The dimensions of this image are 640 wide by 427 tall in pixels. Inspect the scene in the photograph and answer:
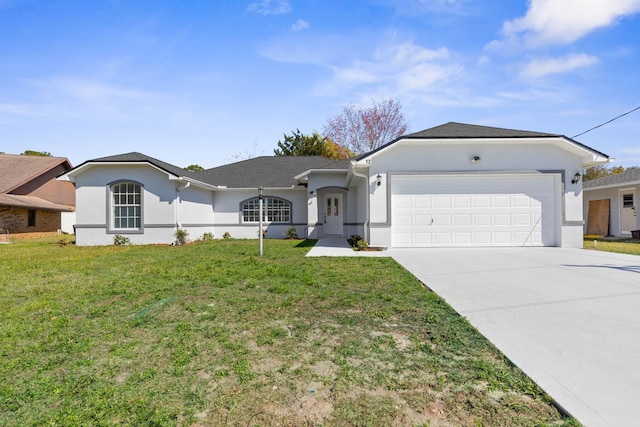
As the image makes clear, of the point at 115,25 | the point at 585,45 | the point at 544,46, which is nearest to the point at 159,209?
the point at 115,25

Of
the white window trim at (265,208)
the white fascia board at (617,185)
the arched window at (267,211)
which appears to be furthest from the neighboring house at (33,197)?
the white fascia board at (617,185)

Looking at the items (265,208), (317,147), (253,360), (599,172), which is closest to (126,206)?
(265,208)

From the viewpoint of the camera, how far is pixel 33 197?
72.0 ft

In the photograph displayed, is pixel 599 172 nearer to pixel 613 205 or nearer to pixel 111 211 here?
pixel 613 205

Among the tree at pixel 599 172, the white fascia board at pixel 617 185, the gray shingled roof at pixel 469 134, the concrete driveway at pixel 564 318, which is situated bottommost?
the concrete driveway at pixel 564 318

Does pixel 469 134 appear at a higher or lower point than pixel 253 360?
higher

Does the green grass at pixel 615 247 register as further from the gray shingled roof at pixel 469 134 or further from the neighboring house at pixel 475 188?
the gray shingled roof at pixel 469 134

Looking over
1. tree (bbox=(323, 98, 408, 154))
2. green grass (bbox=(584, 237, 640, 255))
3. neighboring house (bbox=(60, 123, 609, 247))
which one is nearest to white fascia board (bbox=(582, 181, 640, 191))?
green grass (bbox=(584, 237, 640, 255))

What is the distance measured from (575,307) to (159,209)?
14.6 meters

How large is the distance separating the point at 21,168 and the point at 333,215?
2384cm

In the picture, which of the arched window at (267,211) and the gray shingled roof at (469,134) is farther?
the arched window at (267,211)

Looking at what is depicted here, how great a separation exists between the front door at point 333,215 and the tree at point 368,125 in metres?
16.9

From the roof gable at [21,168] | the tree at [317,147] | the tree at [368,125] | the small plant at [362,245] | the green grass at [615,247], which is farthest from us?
the tree at [317,147]

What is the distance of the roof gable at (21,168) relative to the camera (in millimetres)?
20688
